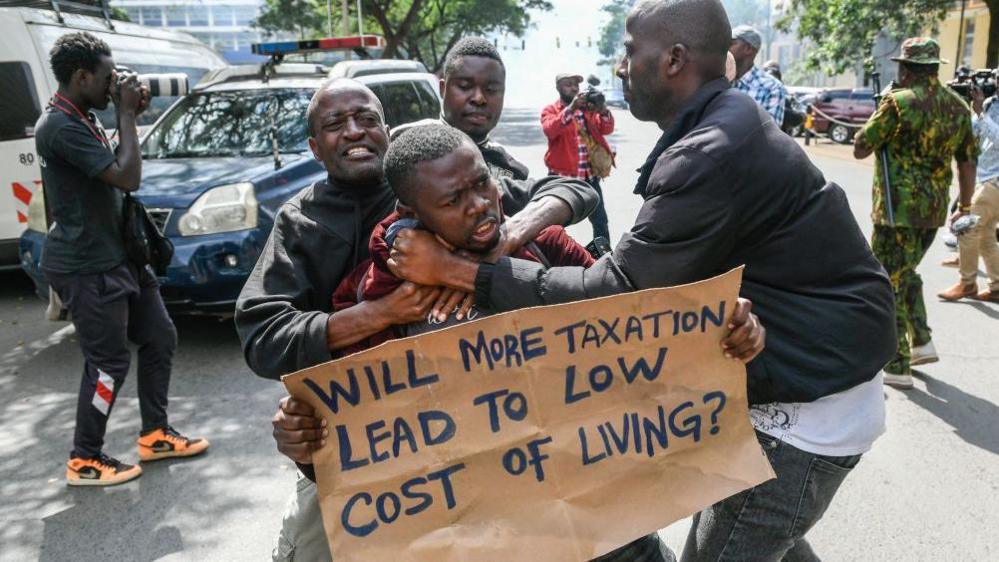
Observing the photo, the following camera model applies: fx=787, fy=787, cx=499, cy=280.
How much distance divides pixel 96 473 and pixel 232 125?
3391 mm

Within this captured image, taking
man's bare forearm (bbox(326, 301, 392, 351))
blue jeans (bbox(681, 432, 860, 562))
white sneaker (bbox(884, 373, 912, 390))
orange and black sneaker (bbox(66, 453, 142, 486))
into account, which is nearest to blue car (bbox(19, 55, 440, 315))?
orange and black sneaker (bbox(66, 453, 142, 486))

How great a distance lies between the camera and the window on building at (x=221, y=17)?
110438 mm

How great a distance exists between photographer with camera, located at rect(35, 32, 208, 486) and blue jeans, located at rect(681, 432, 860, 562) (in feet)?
9.91

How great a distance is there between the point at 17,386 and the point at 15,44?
3307 mm

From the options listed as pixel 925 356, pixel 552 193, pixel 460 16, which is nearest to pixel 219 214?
pixel 552 193

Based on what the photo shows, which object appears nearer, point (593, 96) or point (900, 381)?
point (900, 381)

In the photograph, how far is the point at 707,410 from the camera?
178 centimetres

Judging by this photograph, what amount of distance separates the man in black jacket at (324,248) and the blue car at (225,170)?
3506 millimetres

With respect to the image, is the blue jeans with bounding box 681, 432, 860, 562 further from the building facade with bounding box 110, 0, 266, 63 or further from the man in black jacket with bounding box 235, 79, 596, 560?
the building facade with bounding box 110, 0, 266, 63

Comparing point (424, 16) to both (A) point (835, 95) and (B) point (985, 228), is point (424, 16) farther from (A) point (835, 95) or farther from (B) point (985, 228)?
(B) point (985, 228)

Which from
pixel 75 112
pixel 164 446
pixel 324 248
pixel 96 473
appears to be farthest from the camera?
pixel 164 446

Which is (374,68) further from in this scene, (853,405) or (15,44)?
(853,405)

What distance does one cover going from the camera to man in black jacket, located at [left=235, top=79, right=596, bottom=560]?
180cm

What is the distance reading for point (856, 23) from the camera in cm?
2430
